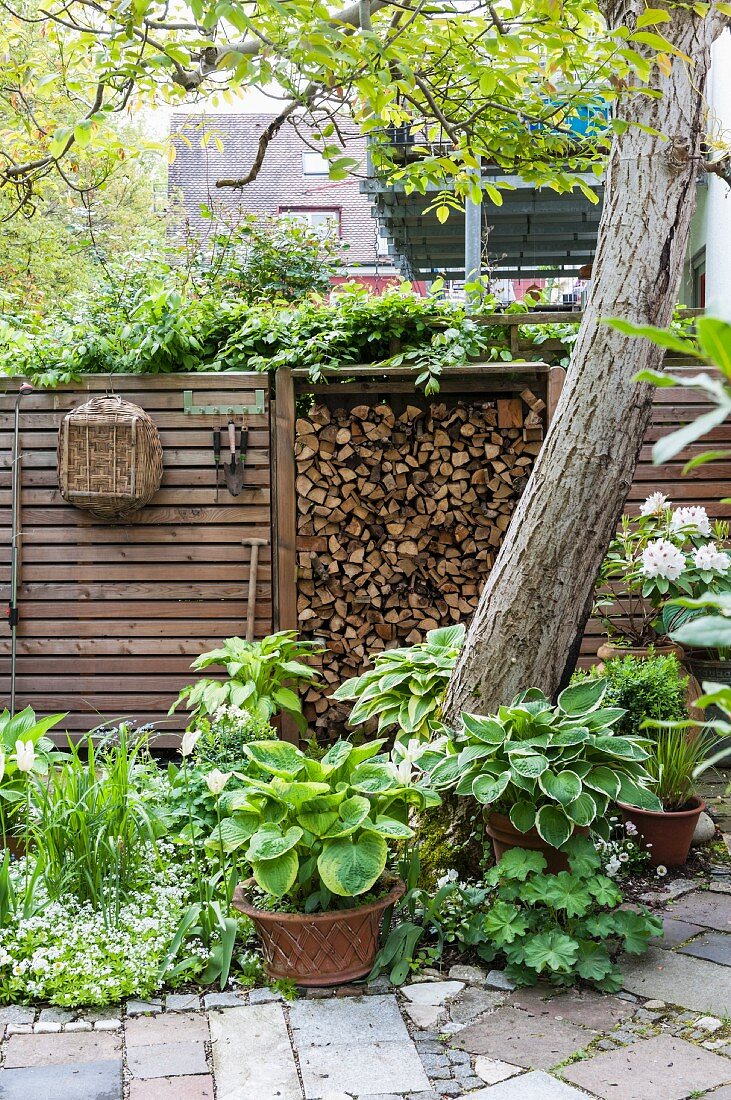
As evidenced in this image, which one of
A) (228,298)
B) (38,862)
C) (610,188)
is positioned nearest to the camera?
(38,862)

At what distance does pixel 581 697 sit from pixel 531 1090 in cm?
117

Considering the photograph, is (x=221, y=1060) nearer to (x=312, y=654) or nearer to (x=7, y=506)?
(x=312, y=654)

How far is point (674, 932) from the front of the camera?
2.91 m

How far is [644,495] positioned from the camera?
5.00 meters

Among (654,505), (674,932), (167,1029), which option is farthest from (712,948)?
(654,505)

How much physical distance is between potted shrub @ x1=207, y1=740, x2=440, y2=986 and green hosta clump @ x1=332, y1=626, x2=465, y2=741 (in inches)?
28.5

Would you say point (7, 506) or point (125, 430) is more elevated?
point (125, 430)

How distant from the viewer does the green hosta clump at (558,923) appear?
2.56m

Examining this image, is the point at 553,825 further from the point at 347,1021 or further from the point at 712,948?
the point at 347,1021

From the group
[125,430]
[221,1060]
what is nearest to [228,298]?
[125,430]

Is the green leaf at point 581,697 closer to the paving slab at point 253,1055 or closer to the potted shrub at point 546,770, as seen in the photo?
the potted shrub at point 546,770

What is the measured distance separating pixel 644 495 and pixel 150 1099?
3.76m

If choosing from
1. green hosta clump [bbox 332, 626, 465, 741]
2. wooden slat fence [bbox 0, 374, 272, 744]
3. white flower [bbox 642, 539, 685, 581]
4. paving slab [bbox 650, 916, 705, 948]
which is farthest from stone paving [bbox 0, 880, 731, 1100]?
wooden slat fence [bbox 0, 374, 272, 744]

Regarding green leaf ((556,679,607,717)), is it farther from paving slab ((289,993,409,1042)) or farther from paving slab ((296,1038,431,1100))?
paving slab ((296,1038,431,1100))
